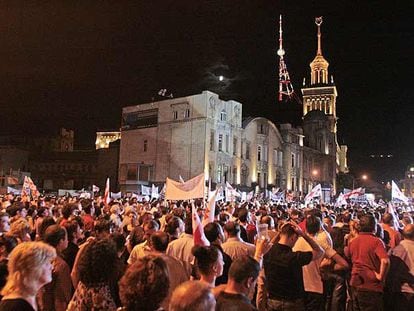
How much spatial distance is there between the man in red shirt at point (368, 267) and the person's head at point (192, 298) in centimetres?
464

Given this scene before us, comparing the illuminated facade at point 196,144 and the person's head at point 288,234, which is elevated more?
the illuminated facade at point 196,144

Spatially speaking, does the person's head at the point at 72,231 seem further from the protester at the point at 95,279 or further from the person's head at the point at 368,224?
the person's head at the point at 368,224

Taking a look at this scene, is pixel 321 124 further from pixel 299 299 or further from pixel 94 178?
pixel 299 299

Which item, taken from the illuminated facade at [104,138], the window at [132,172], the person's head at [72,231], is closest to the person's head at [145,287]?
the person's head at [72,231]

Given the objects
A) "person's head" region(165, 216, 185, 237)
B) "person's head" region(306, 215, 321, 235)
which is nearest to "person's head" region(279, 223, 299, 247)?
"person's head" region(306, 215, 321, 235)

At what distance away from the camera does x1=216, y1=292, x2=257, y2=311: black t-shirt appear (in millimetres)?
3853

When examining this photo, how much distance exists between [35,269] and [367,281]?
16.2ft

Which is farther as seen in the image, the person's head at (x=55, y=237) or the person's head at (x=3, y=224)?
the person's head at (x=3, y=224)

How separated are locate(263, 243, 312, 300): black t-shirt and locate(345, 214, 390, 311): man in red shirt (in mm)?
1536

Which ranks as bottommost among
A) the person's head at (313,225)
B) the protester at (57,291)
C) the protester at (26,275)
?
the protester at (57,291)

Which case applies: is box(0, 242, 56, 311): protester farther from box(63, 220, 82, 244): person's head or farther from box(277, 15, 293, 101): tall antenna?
box(277, 15, 293, 101): tall antenna

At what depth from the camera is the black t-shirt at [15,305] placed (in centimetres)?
352

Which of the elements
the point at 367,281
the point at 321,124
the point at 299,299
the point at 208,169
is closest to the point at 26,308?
the point at 299,299

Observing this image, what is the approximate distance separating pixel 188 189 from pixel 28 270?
1133 cm
